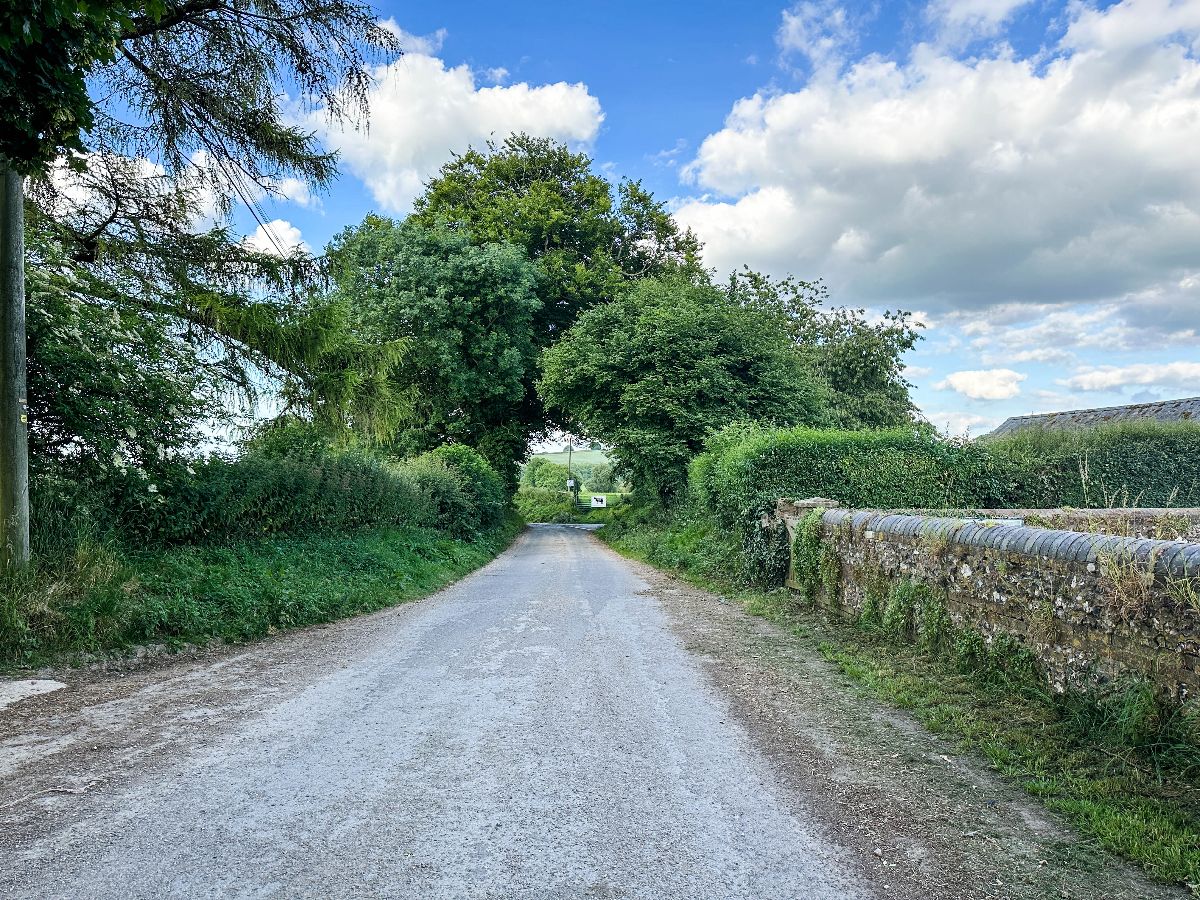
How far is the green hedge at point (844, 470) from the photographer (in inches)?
532

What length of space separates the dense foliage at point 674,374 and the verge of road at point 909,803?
49.3 ft

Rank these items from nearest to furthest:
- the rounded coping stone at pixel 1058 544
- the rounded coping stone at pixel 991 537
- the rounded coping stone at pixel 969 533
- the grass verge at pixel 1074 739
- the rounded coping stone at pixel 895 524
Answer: the grass verge at pixel 1074 739, the rounded coping stone at pixel 1058 544, the rounded coping stone at pixel 991 537, the rounded coping stone at pixel 969 533, the rounded coping stone at pixel 895 524

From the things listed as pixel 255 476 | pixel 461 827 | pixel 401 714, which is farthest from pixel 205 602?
pixel 461 827

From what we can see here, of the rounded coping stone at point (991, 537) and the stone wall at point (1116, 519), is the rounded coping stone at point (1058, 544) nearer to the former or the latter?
the rounded coping stone at point (991, 537)

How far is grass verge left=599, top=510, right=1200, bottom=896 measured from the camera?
11.2ft

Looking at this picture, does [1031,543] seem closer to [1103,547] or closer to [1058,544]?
[1058,544]

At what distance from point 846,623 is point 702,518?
9414 millimetres

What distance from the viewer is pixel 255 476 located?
36.6 ft

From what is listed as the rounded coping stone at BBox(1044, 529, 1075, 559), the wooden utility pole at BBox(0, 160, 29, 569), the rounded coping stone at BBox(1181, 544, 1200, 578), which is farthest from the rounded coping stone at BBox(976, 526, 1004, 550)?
the wooden utility pole at BBox(0, 160, 29, 569)

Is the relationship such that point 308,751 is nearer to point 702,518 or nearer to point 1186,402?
point 702,518

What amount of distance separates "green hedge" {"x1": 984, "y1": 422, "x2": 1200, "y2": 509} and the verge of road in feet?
44.9

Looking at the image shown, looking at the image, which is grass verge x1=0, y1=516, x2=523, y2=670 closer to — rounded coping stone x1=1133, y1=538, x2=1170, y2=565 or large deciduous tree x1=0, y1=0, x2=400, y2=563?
large deciduous tree x1=0, y1=0, x2=400, y2=563

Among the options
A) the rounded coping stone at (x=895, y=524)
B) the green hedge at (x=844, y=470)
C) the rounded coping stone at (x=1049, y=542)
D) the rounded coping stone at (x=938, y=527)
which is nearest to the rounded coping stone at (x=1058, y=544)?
the rounded coping stone at (x=1049, y=542)

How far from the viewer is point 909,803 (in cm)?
384
